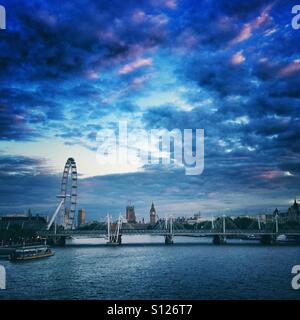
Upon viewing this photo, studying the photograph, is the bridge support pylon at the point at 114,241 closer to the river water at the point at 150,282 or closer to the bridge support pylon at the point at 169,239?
the bridge support pylon at the point at 169,239

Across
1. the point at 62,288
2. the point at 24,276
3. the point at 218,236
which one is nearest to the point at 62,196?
the point at 218,236

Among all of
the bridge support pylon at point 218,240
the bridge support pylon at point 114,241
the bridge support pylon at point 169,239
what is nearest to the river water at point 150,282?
the bridge support pylon at point 114,241

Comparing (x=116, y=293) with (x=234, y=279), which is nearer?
(x=116, y=293)

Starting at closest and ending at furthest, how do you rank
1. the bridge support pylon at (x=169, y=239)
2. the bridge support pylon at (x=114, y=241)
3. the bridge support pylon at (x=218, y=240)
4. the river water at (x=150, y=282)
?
the river water at (x=150, y=282) < the bridge support pylon at (x=114, y=241) < the bridge support pylon at (x=218, y=240) < the bridge support pylon at (x=169, y=239)

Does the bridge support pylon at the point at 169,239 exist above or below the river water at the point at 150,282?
above

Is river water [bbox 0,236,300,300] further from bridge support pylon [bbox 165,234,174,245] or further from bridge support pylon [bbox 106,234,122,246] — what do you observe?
bridge support pylon [bbox 165,234,174,245]

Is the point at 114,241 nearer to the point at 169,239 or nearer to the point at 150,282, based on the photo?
the point at 169,239

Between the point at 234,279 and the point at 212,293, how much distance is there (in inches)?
215

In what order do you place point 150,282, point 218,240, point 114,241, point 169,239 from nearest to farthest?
point 150,282, point 218,240, point 114,241, point 169,239

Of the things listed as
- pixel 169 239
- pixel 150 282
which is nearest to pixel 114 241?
pixel 169 239

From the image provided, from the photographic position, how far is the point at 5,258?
38.7 m

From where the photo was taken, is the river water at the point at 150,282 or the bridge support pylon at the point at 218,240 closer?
the river water at the point at 150,282
